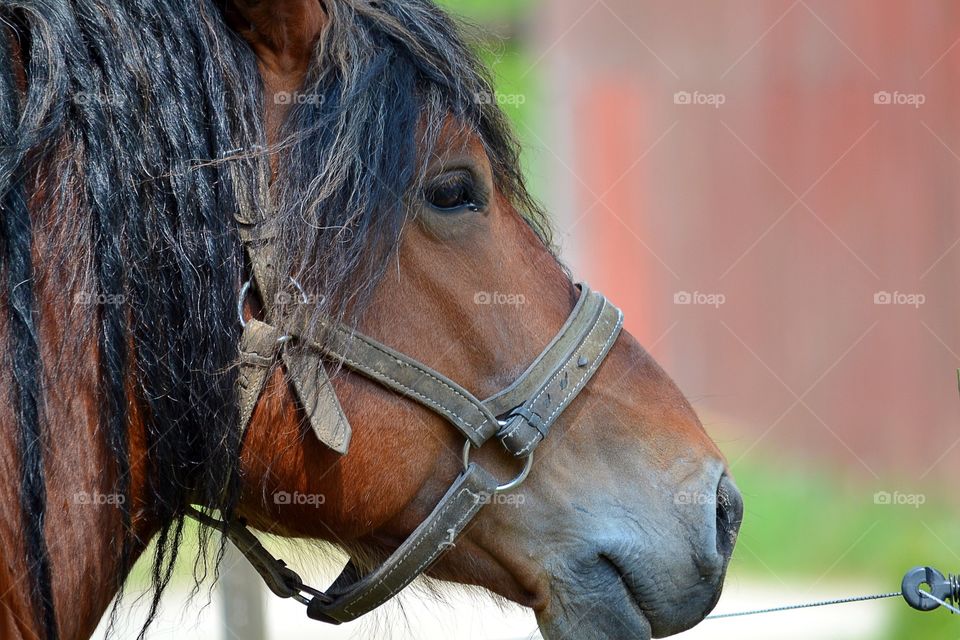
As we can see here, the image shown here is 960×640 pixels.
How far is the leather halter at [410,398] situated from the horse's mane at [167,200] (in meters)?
0.05

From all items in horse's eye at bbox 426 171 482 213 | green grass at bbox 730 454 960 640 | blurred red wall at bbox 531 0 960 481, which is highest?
horse's eye at bbox 426 171 482 213

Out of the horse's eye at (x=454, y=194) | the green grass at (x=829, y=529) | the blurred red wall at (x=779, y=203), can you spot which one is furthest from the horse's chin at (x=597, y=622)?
the blurred red wall at (x=779, y=203)

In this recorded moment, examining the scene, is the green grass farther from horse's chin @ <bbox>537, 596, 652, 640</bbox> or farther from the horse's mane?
the horse's mane

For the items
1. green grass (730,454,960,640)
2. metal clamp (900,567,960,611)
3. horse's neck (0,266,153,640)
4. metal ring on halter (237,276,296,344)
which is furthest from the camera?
green grass (730,454,960,640)

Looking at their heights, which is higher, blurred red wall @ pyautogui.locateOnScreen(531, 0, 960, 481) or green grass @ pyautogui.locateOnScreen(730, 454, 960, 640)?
blurred red wall @ pyautogui.locateOnScreen(531, 0, 960, 481)

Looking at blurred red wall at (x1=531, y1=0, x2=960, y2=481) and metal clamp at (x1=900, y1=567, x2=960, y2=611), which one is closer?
metal clamp at (x1=900, y1=567, x2=960, y2=611)

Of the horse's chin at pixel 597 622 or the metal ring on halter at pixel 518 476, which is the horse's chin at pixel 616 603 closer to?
the horse's chin at pixel 597 622

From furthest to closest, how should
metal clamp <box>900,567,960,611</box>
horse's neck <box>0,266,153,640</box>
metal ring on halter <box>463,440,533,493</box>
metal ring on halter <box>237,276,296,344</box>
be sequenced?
metal clamp <box>900,567,960,611</box> < metal ring on halter <box>463,440,533,493</box> < metal ring on halter <box>237,276,296,344</box> < horse's neck <box>0,266,153,640</box>

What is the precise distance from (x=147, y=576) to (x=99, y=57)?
0.94 m

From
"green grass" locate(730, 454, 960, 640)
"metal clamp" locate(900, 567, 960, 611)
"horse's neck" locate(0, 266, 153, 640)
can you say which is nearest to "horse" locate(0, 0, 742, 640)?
"horse's neck" locate(0, 266, 153, 640)

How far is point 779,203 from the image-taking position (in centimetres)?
543

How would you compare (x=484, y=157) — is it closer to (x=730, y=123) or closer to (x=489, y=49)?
(x=489, y=49)

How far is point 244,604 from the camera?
3.11 meters

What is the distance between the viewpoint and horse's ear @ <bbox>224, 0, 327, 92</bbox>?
1543 millimetres
